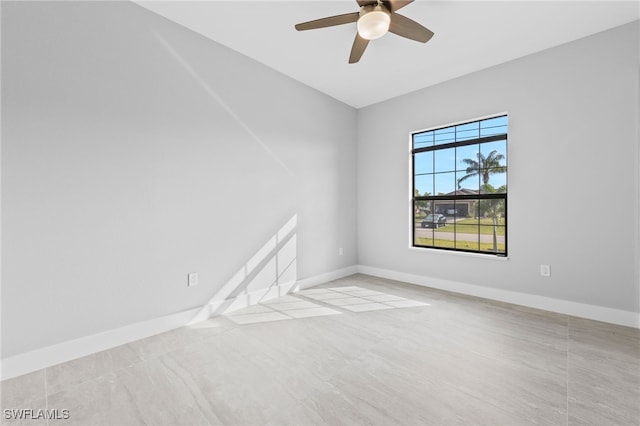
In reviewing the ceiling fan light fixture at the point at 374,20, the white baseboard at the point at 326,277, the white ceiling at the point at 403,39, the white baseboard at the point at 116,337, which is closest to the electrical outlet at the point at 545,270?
the white ceiling at the point at 403,39

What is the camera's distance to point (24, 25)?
6.23 ft

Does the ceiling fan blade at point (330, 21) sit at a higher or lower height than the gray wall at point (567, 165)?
higher

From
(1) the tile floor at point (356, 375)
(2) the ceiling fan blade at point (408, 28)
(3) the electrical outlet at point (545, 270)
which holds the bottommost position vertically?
(1) the tile floor at point (356, 375)

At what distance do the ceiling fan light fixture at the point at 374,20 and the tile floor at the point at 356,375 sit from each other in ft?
8.10

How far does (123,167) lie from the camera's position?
7.64ft

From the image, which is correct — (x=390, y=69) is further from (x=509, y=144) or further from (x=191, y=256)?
(x=191, y=256)

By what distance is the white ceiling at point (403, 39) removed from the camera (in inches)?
95.3

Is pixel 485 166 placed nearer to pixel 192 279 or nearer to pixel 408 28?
pixel 408 28

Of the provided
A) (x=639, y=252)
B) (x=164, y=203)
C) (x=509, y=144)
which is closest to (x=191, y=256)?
(x=164, y=203)

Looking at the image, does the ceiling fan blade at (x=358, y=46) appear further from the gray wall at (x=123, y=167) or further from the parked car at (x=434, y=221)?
the parked car at (x=434, y=221)

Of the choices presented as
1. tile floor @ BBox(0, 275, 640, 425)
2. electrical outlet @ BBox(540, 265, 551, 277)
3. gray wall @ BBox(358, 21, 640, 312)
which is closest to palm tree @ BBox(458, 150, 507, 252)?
gray wall @ BBox(358, 21, 640, 312)

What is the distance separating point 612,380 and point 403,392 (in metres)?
1.40

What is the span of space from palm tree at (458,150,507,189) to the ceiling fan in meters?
1.93

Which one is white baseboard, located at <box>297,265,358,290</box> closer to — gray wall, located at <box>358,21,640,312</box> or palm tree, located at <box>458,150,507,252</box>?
gray wall, located at <box>358,21,640,312</box>
